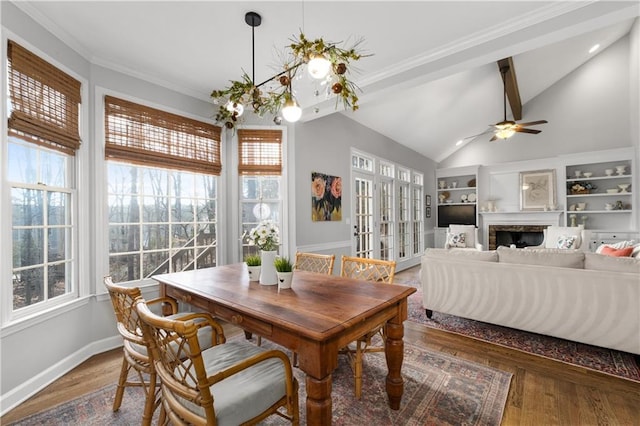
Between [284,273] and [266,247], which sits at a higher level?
[266,247]

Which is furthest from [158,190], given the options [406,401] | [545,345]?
[545,345]

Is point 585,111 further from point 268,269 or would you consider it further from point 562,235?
point 268,269

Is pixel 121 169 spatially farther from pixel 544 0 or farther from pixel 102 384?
pixel 544 0

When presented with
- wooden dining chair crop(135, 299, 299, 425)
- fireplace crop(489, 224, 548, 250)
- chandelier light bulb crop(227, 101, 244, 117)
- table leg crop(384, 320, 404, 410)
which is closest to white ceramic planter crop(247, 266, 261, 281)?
wooden dining chair crop(135, 299, 299, 425)

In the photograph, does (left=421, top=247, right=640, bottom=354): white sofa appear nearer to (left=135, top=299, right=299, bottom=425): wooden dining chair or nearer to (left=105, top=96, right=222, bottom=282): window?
(left=135, top=299, right=299, bottom=425): wooden dining chair

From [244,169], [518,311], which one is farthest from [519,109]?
[244,169]

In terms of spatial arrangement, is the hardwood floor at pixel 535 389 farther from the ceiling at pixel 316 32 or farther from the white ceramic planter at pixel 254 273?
the ceiling at pixel 316 32

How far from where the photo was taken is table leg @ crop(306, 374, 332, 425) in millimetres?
1189

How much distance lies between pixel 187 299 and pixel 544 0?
11.1ft

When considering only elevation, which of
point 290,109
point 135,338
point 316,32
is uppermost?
point 316,32

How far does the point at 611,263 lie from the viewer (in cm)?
236

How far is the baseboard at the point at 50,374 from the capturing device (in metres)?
1.85

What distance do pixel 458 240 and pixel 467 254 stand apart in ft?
10.7

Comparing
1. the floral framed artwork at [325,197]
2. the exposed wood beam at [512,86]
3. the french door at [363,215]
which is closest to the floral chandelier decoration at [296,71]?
the floral framed artwork at [325,197]
